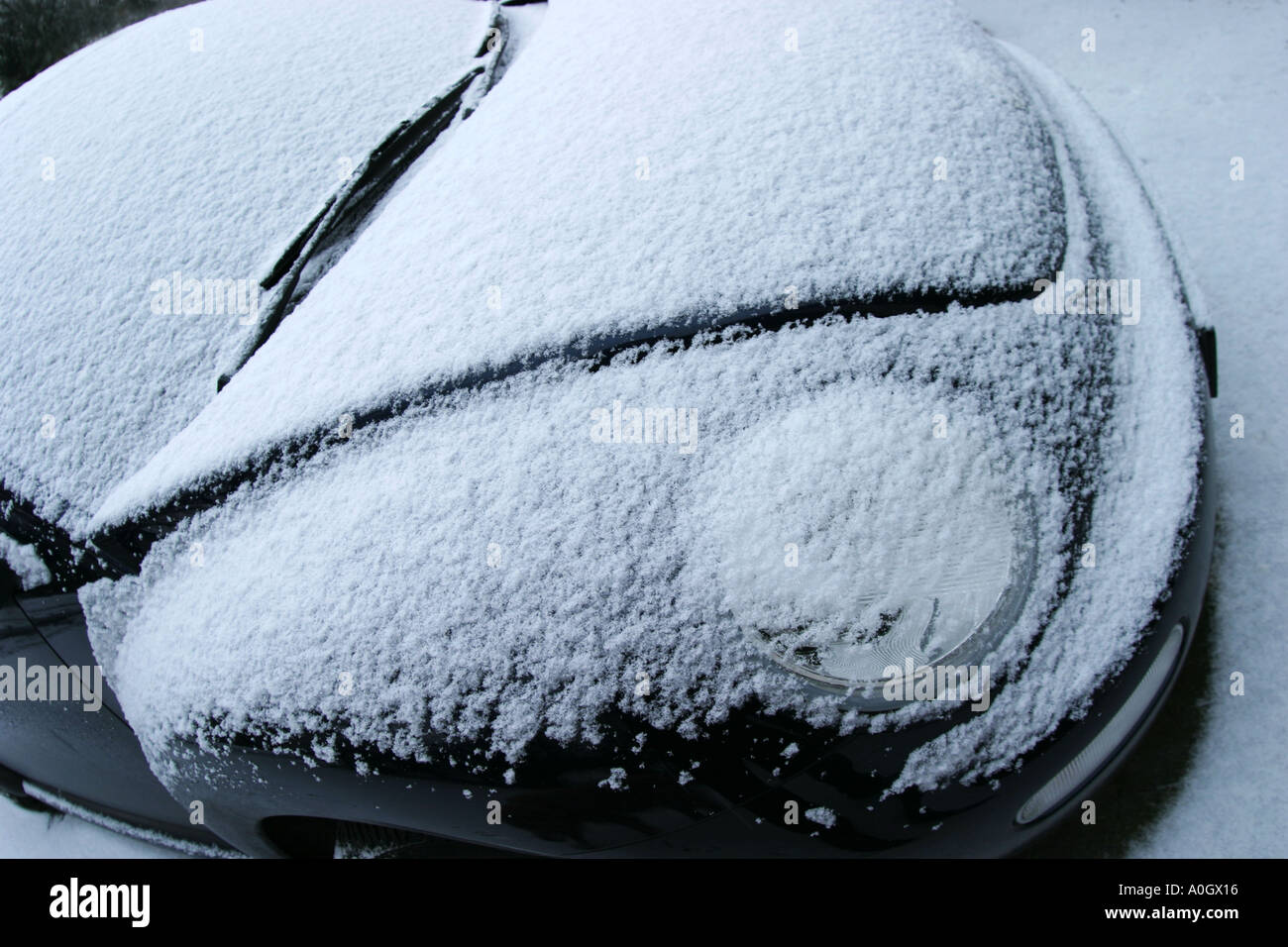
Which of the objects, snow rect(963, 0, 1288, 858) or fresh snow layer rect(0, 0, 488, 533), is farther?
snow rect(963, 0, 1288, 858)

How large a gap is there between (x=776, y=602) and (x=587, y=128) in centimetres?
87

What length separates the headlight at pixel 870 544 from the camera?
103cm

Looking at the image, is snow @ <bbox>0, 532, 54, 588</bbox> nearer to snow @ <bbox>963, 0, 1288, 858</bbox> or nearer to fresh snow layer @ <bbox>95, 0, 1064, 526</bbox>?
fresh snow layer @ <bbox>95, 0, 1064, 526</bbox>

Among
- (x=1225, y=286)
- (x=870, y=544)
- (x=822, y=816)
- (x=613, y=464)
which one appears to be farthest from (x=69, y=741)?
(x=1225, y=286)

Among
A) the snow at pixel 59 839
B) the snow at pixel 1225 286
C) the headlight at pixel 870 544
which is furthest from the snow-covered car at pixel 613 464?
the snow at pixel 1225 286

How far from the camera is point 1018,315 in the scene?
48.7 inches

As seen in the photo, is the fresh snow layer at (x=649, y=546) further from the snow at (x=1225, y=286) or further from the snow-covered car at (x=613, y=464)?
the snow at (x=1225, y=286)

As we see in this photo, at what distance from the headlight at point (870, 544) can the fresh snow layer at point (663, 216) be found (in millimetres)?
228

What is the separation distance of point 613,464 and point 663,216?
417 millimetres

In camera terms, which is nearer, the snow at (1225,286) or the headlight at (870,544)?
the headlight at (870,544)

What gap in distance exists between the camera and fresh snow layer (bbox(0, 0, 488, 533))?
4.40 ft

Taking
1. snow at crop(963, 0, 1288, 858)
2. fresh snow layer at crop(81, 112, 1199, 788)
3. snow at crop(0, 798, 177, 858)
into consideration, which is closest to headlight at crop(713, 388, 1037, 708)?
fresh snow layer at crop(81, 112, 1199, 788)
